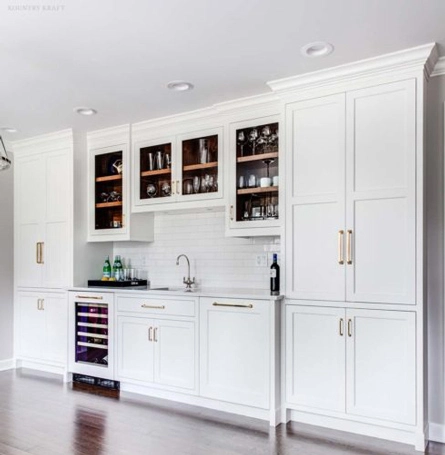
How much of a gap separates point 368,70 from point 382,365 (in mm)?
2007

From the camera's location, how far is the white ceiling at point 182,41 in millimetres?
2443

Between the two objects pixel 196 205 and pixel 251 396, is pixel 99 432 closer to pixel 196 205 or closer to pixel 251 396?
pixel 251 396

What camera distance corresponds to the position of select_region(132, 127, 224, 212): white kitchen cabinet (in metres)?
4.11

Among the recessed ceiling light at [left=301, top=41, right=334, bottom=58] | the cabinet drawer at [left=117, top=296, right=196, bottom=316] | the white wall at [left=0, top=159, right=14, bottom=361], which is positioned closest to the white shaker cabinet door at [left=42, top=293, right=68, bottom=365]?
the white wall at [left=0, top=159, right=14, bottom=361]

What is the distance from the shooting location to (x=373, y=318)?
10.2 feet

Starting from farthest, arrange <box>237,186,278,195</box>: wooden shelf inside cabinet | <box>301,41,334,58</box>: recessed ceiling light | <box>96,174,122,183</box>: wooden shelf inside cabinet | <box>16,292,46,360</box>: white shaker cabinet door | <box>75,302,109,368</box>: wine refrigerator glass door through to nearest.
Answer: <box>16,292,46,360</box>: white shaker cabinet door < <box>96,174,122,183</box>: wooden shelf inside cabinet < <box>75,302,109,368</box>: wine refrigerator glass door < <box>237,186,278,195</box>: wooden shelf inside cabinet < <box>301,41,334,58</box>: recessed ceiling light

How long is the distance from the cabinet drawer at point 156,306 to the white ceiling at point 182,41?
1.74 meters

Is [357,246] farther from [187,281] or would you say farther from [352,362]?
[187,281]

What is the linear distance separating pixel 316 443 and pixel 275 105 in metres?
2.54

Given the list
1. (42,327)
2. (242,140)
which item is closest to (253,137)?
(242,140)

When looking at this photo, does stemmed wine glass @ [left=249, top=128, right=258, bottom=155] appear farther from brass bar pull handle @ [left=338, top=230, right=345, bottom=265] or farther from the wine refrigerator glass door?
the wine refrigerator glass door

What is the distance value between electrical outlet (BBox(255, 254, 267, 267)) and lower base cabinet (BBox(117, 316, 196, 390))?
0.82 m

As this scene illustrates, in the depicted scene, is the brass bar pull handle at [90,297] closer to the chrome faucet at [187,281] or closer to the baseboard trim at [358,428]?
the chrome faucet at [187,281]

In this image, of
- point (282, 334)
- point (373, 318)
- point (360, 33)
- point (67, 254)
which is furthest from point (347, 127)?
point (67, 254)
